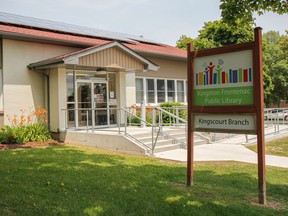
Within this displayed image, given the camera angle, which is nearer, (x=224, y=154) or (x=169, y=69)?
(x=224, y=154)

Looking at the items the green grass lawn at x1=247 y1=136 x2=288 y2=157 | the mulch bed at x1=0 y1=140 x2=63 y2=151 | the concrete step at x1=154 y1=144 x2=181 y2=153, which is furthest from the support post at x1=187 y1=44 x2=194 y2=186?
the mulch bed at x1=0 y1=140 x2=63 y2=151

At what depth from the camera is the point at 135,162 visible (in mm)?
8562

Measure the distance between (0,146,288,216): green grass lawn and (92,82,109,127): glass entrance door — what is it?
19.6 feet

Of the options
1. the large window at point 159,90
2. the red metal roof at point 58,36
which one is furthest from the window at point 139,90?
the red metal roof at point 58,36

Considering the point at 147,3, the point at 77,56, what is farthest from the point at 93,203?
the point at 77,56

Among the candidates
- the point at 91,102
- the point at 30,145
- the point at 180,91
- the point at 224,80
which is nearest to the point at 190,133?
the point at 224,80

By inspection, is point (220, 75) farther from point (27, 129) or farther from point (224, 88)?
point (27, 129)

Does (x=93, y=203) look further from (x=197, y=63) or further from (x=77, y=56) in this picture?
(x=77, y=56)

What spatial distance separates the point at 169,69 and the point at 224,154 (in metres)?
9.31

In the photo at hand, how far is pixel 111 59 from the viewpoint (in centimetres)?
1359

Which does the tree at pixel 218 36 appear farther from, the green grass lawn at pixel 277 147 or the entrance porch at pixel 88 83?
the green grass lawn at pixel 277 147

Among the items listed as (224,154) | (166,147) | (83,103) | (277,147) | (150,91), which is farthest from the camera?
(150,91)

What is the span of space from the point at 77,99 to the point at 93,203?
933 cm

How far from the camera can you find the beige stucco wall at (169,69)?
59.4 ft
